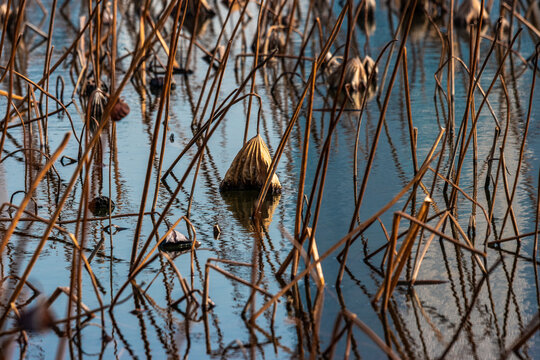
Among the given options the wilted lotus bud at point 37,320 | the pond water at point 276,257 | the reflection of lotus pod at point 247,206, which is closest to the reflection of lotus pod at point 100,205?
the pond water at point 276,257

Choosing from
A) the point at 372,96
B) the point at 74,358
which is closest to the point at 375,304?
the point at 74,358

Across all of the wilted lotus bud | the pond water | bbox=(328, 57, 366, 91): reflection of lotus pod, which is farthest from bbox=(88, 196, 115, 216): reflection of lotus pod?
bbox=(328, 57, 366, 91): reflection of lotus pod

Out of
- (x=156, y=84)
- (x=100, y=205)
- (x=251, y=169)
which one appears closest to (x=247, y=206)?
(x=251, y=169)

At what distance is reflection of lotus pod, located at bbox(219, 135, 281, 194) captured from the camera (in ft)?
6.73

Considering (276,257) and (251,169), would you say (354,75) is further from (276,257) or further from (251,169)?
(276,257)

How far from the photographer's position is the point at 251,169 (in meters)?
2.10

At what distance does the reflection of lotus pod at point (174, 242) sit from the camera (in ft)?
5.48

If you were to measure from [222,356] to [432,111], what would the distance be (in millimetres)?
1959

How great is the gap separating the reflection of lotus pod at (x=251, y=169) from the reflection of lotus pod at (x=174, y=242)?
1.39 ft

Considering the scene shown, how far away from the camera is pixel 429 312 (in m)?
1.35

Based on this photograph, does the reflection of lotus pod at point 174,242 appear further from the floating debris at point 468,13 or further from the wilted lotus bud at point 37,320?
the floating debris at point 468,13

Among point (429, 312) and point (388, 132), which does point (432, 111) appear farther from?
point (429, 312)

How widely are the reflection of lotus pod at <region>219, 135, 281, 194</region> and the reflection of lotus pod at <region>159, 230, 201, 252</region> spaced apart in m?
0.42

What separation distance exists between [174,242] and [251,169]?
0.48 metres
